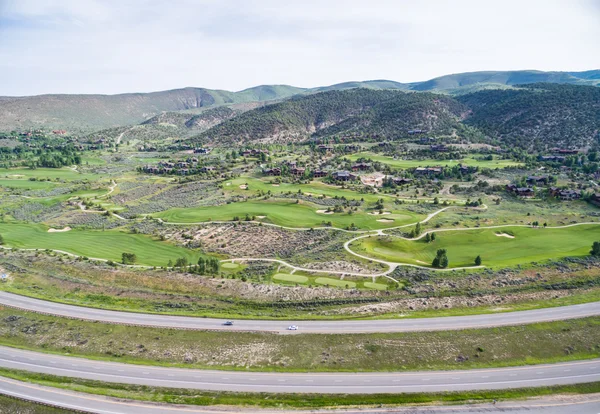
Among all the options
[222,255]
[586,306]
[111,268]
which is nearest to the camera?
[586,306]

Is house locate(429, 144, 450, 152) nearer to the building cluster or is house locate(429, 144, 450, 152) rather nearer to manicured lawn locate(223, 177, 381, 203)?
manicured lawn locate(223, 177, 381, 203)

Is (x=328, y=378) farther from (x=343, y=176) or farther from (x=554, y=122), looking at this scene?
(x=554, y=122)

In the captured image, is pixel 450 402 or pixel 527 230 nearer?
pixel 450 402

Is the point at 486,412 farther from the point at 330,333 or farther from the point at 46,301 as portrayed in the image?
the point at 46,301

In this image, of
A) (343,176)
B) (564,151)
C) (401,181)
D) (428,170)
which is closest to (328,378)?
(401,181)

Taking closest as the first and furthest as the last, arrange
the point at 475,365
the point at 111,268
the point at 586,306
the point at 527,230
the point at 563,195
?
the point at 475,365 → the point at 586,306 → the point at 111,268 → the point at 527,230 → the point at 563,195

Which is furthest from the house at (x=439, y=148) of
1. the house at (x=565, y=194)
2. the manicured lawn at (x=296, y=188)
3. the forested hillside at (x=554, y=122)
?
the manicured lawn at (x=296, y=188)

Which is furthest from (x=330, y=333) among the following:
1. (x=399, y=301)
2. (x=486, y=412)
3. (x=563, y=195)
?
(x=563, y=195)
